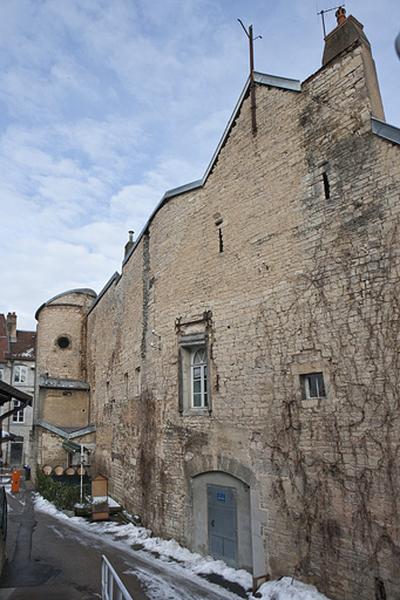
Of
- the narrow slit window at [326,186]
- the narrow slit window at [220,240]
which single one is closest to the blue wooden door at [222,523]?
the narrow slit window at [220,240]

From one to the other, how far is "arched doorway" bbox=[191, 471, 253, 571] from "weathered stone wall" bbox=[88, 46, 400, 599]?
0.81 feet

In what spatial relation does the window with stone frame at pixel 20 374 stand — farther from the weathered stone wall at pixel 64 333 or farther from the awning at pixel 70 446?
the awning at pixel 70 446

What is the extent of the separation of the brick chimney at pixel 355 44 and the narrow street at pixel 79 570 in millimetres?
8182

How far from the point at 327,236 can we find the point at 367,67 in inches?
109

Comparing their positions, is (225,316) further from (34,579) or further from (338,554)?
(34,579)

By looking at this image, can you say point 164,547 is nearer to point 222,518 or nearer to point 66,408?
point 222,518

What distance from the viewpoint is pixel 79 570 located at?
8125 mm

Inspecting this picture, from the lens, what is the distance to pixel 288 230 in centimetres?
803

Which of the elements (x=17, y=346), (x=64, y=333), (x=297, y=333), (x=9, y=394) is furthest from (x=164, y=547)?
(x=17, y=346)

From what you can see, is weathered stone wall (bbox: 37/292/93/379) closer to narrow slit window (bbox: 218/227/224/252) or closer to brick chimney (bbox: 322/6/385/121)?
narrow slit window (bbox: 218/227/224/252)

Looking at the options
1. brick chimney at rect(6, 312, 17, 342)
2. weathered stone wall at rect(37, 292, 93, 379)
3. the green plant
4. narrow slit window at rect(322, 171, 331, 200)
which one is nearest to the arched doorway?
narrow slit window at rect(322, 171, 331, 200)

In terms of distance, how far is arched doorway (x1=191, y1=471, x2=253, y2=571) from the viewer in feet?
26.7

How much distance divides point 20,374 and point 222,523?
24756 mm

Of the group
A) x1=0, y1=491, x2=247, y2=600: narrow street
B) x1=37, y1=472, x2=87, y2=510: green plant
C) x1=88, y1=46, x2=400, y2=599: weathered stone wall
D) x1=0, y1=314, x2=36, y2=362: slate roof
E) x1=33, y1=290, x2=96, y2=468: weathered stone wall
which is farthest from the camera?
x1=0, y1=314, x2=36, y2=362: slate roof
